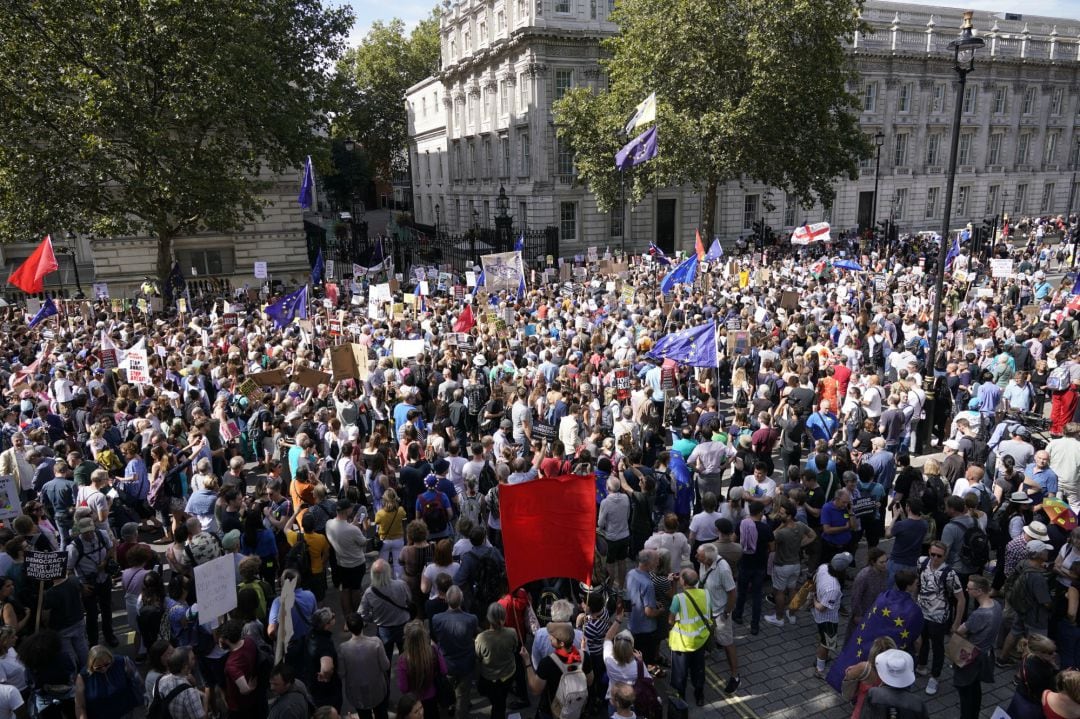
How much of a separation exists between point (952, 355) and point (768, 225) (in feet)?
116

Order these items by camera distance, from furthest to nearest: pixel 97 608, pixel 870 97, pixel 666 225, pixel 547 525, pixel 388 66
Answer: pixel 388 66 < pixel 870 97 < pixel 666 225 < pixel 97 608 < pixel 547 525

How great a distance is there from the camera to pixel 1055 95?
57.5m

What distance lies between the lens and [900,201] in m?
53.8

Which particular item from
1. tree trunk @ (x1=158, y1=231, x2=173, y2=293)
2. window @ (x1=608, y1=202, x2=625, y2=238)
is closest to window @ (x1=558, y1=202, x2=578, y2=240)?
window @ (x1=608, y1=202, x2=625, y2=238)

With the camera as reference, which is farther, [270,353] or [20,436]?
[270,353]

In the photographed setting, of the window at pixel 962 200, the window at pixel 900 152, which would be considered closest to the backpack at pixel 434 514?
the window at pixel 900 152

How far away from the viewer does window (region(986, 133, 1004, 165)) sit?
55938 mm

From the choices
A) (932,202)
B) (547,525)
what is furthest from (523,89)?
(547,525)

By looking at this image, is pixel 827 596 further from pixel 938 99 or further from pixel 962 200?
pixel 962 200

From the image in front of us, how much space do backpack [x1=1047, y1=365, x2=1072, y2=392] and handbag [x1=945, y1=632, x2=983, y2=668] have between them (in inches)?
348

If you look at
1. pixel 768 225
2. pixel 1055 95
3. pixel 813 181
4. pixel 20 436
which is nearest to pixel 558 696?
pixel 20 436

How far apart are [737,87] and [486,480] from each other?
28.9 meters

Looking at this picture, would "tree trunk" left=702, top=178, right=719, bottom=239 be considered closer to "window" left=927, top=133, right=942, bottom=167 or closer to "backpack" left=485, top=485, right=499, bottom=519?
"window" left=927, top=133, right=942, bottom=167

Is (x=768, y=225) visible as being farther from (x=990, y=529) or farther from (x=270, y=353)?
(x=990, y=529)
